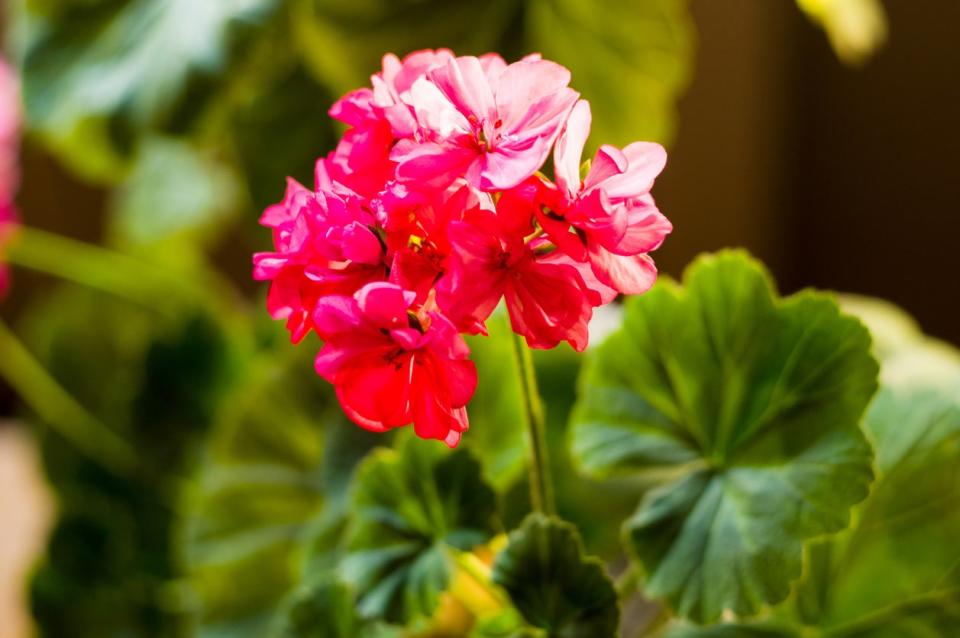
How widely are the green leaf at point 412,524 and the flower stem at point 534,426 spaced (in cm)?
2

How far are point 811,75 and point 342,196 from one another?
1.17 m

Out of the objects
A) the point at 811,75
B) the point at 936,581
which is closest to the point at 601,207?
the point at 936,581

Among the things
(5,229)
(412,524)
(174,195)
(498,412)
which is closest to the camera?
(412,524)

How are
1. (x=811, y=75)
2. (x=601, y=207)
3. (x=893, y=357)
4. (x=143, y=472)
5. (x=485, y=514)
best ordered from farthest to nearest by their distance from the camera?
(x=811, y=75), (x=143, y=472), (x=893, y=357), (x=485, y=514), (x=601, y=207)

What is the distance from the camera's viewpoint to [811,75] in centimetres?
130

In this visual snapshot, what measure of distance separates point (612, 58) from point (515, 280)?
0.40 metres

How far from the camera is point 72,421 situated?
840 millimetres

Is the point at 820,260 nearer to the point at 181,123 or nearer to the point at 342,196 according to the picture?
the point at 181,123

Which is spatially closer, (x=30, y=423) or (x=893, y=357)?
(x=893, y=357)

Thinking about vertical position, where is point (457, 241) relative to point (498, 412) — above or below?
above

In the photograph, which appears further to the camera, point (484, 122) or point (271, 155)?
point (271, 155)

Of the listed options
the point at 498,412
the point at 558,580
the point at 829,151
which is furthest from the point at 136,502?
the point at 829,151

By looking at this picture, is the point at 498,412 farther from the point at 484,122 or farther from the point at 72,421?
the point at 72,421

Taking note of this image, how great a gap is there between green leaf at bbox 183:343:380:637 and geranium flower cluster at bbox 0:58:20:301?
0.24 m
